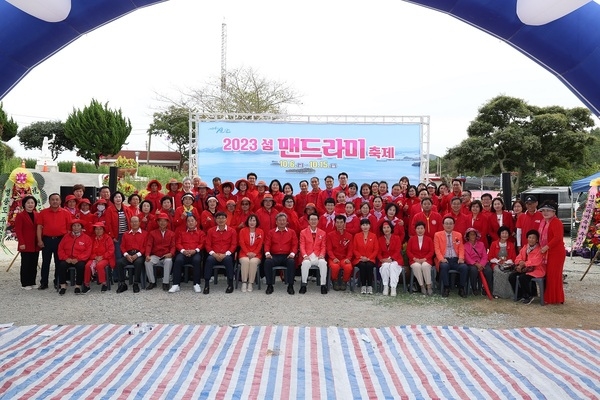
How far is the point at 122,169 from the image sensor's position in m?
18.8

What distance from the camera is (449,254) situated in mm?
6363

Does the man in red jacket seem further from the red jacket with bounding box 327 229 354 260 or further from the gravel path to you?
the red jacket with bounding box 327 229 354 260

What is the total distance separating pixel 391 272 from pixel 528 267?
5.22 feet

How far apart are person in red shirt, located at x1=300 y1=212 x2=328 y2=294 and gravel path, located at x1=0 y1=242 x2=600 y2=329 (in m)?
0.22

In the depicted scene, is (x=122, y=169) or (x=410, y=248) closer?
(x=410, y=248)

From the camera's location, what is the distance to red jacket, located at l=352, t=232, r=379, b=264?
6.38 metres

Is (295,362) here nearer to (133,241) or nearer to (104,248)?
A: (133,241)

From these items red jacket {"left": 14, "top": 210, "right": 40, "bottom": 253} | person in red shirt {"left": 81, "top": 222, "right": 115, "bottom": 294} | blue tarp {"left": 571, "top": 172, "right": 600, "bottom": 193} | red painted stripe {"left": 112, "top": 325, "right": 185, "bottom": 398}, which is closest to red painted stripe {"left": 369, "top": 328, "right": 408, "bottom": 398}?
red painted stripe {"left": 112, "top": 325, "right": 185, "bottom": 398}

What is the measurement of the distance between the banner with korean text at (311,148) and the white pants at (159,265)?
4.90m

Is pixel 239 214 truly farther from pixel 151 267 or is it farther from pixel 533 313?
pixel 533 313

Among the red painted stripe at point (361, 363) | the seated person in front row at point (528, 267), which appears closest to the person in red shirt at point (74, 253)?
the red painted stripe at point (361, 363)

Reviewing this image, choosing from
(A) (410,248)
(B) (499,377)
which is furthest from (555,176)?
(B) (499,377)

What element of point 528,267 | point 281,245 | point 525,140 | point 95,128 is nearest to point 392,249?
point 281,245

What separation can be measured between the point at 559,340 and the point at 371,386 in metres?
2.00
